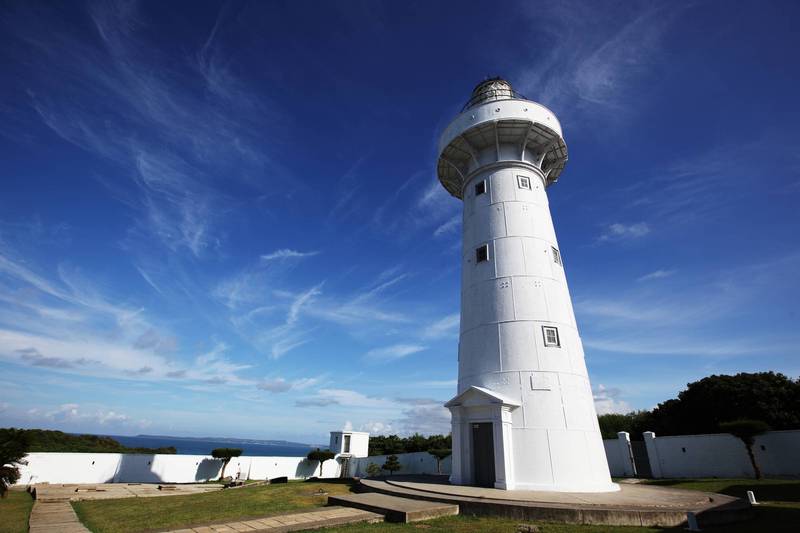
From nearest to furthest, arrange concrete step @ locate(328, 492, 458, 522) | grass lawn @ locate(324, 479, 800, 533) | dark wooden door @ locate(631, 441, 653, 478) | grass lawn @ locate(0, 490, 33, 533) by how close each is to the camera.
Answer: grass lawn @ locate(324, 479, 800, 533) < grass lawn @ locate(0, 490, 33, 533) < concrete step @ locate(328, 492, 458, 522) < dark wooden door @ locate(631, 441, 653, 478)

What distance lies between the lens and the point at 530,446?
11375mm

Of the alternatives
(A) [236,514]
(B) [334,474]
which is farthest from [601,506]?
(B) [334,474]

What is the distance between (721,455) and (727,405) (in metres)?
10.7

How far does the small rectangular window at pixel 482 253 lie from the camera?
14.4 m

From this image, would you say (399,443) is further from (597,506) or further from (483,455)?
(597,506)

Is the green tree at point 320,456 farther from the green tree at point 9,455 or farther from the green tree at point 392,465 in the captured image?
the green tree at point 9,455

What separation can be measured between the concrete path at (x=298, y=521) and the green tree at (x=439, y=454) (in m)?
10.9

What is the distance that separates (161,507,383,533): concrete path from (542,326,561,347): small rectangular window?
24.1 feet

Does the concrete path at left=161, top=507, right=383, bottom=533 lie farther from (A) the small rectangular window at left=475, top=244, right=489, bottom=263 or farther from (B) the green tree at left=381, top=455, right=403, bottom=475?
(B) the green tree at left=381, top=455, right=403, bottom=475

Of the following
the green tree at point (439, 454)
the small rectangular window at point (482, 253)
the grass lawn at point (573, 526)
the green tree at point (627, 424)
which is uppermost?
the small rectangular window at point (482, 253)

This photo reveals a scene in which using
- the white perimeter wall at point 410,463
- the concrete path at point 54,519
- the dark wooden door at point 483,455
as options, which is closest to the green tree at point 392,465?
the white perimeter wall at point 410,463

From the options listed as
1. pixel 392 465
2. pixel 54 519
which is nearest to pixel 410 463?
pixel 392 465

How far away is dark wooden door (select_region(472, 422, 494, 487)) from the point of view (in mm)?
12062

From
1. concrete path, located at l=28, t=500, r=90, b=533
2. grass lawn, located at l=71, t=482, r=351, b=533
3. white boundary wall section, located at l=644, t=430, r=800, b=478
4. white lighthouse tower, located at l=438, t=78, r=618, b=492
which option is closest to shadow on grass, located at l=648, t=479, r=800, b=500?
white boundary wall section, located at l=644, t=430, r=800, b=478
